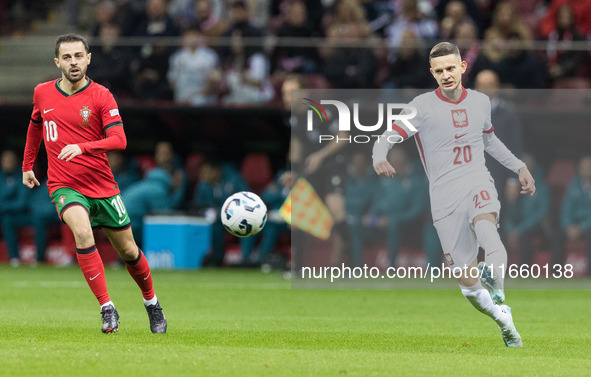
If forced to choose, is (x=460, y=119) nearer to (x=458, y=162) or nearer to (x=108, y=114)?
(x=458, y=162)

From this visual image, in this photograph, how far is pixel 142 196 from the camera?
18734 millimetres

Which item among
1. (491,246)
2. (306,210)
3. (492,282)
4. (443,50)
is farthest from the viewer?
(306,210)

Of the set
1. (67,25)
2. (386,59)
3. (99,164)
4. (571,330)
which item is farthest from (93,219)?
(67,25)

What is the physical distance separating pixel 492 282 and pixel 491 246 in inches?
11.6

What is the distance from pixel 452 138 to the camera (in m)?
9.20

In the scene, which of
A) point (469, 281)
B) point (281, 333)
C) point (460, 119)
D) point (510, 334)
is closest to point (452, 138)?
point (460, 119)

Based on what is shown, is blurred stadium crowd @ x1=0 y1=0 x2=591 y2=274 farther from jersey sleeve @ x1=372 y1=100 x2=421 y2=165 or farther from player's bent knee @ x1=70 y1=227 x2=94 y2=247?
player's bent knee @ x1=70 y1=227 x2=94 y2=247

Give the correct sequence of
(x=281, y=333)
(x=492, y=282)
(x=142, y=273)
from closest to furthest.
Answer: (x=492, y=282)
(x=142, y=273)
(x=281, y=333)

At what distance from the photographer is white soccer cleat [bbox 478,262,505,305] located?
333 inches

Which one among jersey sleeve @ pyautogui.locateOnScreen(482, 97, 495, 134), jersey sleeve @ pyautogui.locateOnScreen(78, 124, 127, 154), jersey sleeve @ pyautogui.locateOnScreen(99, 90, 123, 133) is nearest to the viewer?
jersey sleeve @ pyautogui.locateOnScreen(78, 124, 127, 154)

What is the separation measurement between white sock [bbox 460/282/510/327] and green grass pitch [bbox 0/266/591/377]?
0.25 metres

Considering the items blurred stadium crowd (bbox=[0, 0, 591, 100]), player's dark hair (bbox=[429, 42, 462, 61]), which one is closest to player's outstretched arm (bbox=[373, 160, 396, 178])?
player's dark hair (bbox=[429, 42, 462, 61])

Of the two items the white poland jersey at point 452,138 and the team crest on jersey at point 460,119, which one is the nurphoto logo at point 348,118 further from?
the team crest on jersey at point 460,119

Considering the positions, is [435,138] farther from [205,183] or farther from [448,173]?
[205,183]
